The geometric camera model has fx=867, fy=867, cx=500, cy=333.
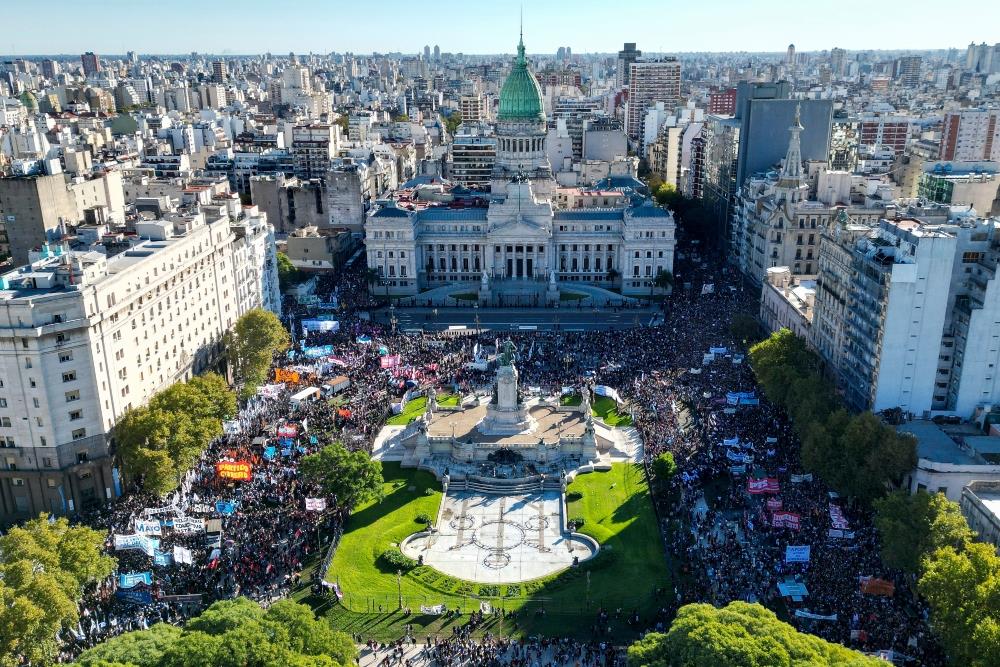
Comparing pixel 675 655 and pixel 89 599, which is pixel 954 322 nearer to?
pixel 675 655

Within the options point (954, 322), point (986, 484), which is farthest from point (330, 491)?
point (954, 322)

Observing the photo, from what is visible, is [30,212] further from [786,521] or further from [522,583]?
[786,521]

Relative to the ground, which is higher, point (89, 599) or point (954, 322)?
point (954, 322)

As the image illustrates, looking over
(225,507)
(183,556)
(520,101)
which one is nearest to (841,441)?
(225,507)

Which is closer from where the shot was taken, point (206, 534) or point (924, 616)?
point (924, 616)

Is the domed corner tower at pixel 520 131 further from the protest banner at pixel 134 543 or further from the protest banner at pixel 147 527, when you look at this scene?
the protest banner at pixel 134 543

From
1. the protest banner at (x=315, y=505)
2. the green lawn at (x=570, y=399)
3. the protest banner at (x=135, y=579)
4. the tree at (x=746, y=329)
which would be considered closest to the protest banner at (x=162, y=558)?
the protest banner at (x=135, y=579)

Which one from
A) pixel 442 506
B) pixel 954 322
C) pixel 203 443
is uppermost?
pixel 954 322
